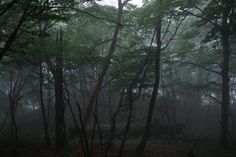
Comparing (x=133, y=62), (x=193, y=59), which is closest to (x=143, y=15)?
(x=133, y=62)

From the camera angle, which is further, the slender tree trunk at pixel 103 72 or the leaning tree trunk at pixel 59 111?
the leaning tree trunk at pixel 59 111

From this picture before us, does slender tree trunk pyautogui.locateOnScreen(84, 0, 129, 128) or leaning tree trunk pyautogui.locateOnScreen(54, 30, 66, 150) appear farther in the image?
leaning tree trunk pyautogui.locateOnScreen(54, 30, 66, 150)

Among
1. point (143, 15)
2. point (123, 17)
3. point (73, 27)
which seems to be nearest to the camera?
point (143, 15)

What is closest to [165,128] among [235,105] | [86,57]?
[86,57]

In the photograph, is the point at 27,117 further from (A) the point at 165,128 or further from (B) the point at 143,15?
(B) the point at 143,15

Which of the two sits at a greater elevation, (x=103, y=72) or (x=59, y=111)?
(x=103, y=72)

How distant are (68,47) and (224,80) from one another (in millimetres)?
9642

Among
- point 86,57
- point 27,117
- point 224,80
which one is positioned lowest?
point 27,117

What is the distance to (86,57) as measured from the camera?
1614 centimetres

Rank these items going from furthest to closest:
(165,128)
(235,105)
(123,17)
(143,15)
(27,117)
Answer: (27,117), (235,105), (165,128), (123,17), (143,15)

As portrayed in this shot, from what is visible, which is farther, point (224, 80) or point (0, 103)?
point (0, 103)

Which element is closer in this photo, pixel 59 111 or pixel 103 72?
pixel 103 72

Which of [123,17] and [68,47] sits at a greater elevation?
[123,17]

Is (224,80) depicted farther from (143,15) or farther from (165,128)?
(165,128)
